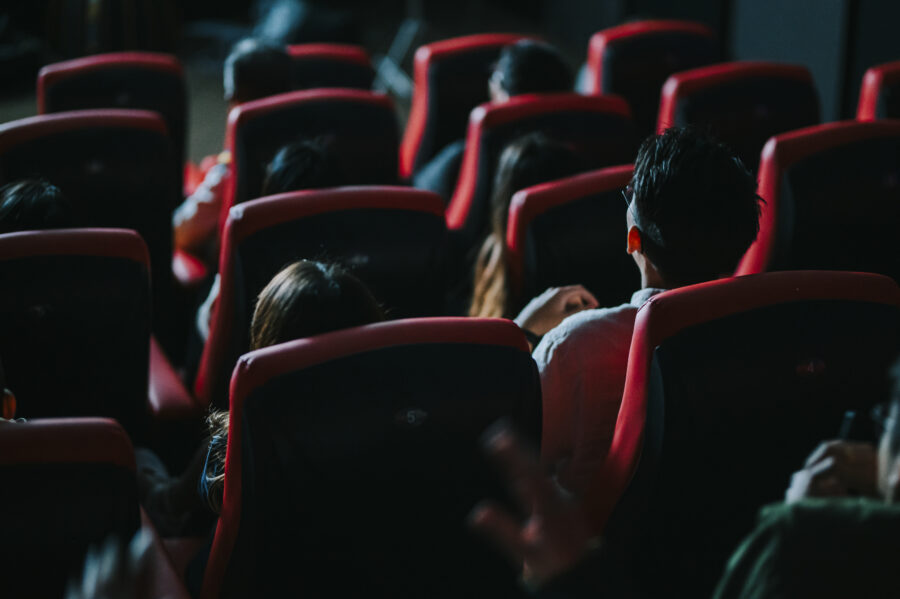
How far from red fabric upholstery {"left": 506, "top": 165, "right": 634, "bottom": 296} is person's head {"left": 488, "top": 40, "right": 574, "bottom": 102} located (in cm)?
107

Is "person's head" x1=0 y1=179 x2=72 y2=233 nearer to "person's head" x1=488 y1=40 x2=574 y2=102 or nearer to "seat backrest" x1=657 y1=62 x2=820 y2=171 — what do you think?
"person's head" x1=488 y1=40 x2=574 y2=102

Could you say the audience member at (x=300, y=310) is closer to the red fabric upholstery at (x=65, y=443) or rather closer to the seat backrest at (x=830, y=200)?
the red fabric upholstery at (x=65, y=443)

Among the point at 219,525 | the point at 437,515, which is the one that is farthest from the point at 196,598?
the point at 437,515

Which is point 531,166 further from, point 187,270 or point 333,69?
point 333,69

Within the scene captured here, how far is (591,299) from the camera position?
1.73 metres

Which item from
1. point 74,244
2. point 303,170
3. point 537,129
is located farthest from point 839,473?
point 537,129

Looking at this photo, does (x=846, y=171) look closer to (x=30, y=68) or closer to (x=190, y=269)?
(x=190, y=269)

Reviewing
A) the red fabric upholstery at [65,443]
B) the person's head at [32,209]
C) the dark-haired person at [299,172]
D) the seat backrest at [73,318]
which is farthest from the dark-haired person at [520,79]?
the red fabric upholstery at [65,443]

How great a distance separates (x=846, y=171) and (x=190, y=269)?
5.56 ft

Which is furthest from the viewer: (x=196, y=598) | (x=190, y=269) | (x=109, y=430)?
(x=190, y=269)

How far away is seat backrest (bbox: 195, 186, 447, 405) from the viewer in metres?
1.78

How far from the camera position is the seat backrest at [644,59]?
3.50 meters

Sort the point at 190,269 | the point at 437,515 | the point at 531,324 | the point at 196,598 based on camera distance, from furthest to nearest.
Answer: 1. the point at 190,269
2. the point at 531,324
3. the point at 196,598
4. the point at 437,515

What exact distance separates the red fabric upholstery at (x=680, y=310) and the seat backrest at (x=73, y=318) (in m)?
0.89
